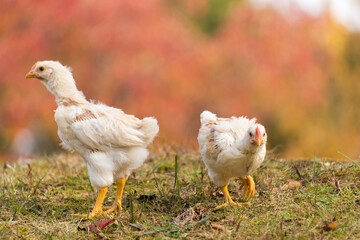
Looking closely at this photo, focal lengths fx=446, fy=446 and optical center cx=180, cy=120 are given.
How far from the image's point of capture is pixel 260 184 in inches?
148

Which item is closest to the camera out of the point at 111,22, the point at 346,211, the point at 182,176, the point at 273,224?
the point at 273,224

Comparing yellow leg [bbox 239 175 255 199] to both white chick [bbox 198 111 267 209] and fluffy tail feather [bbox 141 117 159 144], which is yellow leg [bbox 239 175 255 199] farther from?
fluffy tail feather [bbox 141 117 159 144]

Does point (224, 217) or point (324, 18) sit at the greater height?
point (324, 18)

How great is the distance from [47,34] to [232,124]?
19.7 ft

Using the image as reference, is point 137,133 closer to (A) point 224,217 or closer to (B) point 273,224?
(A) point 224,217

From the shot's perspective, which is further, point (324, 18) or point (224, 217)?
point (324, 18)

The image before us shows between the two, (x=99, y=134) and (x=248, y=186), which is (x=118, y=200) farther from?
(x=248, y=186)

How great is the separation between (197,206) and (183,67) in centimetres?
649

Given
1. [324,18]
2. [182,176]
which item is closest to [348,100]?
[324,18]

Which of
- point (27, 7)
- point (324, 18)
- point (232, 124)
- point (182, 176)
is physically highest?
point (324, 18)

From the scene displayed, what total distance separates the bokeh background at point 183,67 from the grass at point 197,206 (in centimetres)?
317

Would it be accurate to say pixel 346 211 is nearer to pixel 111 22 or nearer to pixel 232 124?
pixel 232 124

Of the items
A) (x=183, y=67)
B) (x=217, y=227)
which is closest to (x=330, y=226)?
(x=217, y=227)

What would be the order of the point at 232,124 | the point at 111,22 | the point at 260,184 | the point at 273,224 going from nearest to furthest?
the point at 273,224 < the point at 232,124 < the point at 260,184 < the point at 111,22
